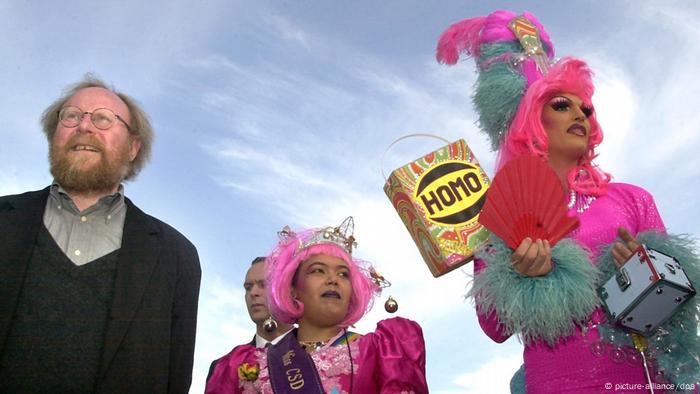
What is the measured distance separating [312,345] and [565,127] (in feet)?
6.29

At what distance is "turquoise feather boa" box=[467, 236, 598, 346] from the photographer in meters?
3.07

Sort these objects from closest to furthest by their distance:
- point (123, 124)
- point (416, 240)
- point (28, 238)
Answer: point (28, 238) → point (123, 124) → point (416, 240)

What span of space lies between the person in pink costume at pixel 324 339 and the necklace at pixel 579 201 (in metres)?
1.12

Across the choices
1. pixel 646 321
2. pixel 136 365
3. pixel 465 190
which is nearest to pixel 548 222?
pixel 646 321

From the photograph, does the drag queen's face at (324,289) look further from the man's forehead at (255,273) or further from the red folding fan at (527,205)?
the man's forehead at (255,273)

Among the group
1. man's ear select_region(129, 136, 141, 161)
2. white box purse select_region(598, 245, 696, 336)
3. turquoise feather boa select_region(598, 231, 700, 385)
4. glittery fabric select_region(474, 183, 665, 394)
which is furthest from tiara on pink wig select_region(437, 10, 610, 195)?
man's ear select_region(129, 136, 141, 161)

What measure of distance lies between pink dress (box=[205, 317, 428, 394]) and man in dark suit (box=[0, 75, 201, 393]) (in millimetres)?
847

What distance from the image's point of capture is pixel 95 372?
9.57 feet

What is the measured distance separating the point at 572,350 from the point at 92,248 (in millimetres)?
2265

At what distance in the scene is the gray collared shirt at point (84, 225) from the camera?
3.20 metres

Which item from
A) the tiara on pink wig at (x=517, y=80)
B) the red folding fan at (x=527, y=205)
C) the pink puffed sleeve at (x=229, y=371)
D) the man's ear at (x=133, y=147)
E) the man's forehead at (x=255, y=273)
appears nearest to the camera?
the red folding fan at (x=527, y=205)

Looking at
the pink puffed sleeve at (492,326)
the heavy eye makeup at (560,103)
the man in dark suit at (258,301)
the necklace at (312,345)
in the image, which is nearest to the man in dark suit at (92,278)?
the necklace at (312,345)

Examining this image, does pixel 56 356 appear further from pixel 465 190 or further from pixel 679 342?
pixel 679 342

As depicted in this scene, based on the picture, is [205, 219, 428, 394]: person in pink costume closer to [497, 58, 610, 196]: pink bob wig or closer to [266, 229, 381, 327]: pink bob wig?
[266, 229, 381, 327]: pink bob wig
